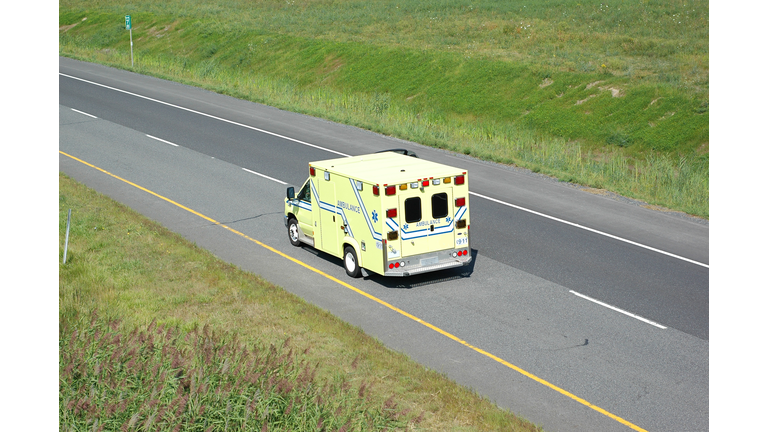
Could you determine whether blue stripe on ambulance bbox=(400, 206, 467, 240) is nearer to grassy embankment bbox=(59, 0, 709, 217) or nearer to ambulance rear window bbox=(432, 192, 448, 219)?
ambulance rear window bbox=(432, 192, 448, 219)

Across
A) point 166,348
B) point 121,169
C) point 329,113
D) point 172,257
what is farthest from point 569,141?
point 166,348

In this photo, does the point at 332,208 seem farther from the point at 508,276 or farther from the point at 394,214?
the point at 508,276

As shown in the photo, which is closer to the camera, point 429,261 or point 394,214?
point 394,214

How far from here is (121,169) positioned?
22828 mm

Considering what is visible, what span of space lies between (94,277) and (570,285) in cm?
884

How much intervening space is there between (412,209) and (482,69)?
2826cm

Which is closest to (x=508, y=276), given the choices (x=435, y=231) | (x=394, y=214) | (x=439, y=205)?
(x=435, y=231)

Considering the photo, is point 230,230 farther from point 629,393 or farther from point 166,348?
point 629,393

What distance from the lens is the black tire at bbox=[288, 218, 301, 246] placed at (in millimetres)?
16094

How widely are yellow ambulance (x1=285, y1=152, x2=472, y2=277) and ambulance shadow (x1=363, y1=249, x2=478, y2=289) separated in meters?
0.49

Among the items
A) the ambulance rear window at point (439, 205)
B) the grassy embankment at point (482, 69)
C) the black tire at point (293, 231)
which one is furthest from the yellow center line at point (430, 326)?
the grassy embankment at point (482, 69)

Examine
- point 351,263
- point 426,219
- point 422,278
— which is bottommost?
point 422,278

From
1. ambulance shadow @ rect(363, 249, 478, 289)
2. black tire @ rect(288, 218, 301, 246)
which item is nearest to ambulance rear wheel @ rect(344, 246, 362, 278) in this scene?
ambulance shadow @ rect(363, 249, 478, 289)

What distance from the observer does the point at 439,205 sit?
13.7m
